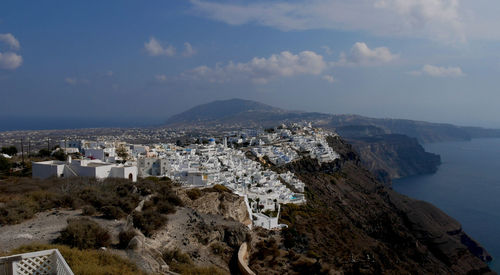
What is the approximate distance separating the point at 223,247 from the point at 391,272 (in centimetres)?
1172

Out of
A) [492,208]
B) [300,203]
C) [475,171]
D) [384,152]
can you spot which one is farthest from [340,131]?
[300,203]

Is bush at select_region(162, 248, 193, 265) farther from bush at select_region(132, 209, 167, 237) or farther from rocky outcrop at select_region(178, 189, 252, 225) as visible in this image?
rocky outcrop at select_region(178, 189, 252, 225)

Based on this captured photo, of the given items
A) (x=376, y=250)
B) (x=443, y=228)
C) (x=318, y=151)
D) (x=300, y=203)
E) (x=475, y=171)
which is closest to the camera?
(x=376, y=250)

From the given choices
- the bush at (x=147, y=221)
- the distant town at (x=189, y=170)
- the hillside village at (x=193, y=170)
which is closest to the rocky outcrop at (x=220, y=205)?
the distant town at (x=189, y=170)

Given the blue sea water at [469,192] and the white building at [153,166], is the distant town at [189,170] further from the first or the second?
the blue sea water at [469,192]

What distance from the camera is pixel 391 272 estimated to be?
58.9 feet

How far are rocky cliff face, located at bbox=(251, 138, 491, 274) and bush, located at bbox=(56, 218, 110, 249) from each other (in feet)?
16.1

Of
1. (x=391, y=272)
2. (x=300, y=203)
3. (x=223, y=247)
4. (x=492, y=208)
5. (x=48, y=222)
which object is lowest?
(x=492, y=208)

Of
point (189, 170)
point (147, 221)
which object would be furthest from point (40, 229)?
point (189, 170)

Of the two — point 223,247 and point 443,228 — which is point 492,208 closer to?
point 443,228

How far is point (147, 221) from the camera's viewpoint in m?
9.10

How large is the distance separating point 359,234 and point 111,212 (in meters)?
18.1

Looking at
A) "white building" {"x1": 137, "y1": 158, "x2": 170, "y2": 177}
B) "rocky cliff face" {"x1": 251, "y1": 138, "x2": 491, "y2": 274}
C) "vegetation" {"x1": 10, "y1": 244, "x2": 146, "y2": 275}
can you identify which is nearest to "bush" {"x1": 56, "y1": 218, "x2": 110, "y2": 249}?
"vegetation" {"x1": 10, "y1": 244, "x2": 146, "y2": 275}

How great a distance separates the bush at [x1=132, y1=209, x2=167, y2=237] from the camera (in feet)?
29.0
